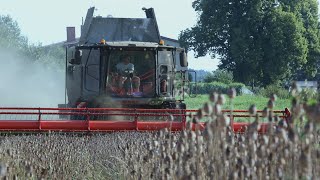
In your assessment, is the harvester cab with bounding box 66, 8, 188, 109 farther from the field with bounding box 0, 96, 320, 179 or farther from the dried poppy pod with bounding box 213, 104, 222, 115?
the dried poppy pod with bounding box 213, 104, 222, 115

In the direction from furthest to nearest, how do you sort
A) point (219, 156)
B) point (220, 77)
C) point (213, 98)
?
point (220, 77)
point (219, 156)
point (213, 98)

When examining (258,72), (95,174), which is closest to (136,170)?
(95,174)

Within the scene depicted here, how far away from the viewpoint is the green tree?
58281mm

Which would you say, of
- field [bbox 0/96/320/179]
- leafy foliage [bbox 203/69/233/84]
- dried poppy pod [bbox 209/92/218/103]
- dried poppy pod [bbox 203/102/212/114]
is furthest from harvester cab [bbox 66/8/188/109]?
leafy foliage [bbox 203/69/233/84]

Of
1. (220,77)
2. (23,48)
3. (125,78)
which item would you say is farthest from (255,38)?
(125,78)

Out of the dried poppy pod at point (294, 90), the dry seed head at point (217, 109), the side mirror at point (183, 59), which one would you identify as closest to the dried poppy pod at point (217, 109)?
the dry seed head at point (217, 109)

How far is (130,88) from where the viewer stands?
16297mm

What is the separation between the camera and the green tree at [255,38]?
58281 mm

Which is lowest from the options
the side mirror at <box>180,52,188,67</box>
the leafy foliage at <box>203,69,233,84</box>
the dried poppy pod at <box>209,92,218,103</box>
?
the dried poppy pod at <box>209,92,218,103</box>

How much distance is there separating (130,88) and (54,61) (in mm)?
73357

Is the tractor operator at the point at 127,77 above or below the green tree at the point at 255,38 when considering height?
below

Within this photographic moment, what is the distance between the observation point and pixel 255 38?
59.9 m

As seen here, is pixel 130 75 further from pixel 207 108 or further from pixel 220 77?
pixel 220 77

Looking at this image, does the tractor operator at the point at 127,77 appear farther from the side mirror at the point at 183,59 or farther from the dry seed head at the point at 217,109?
the dry seed head at the point at 217,109
